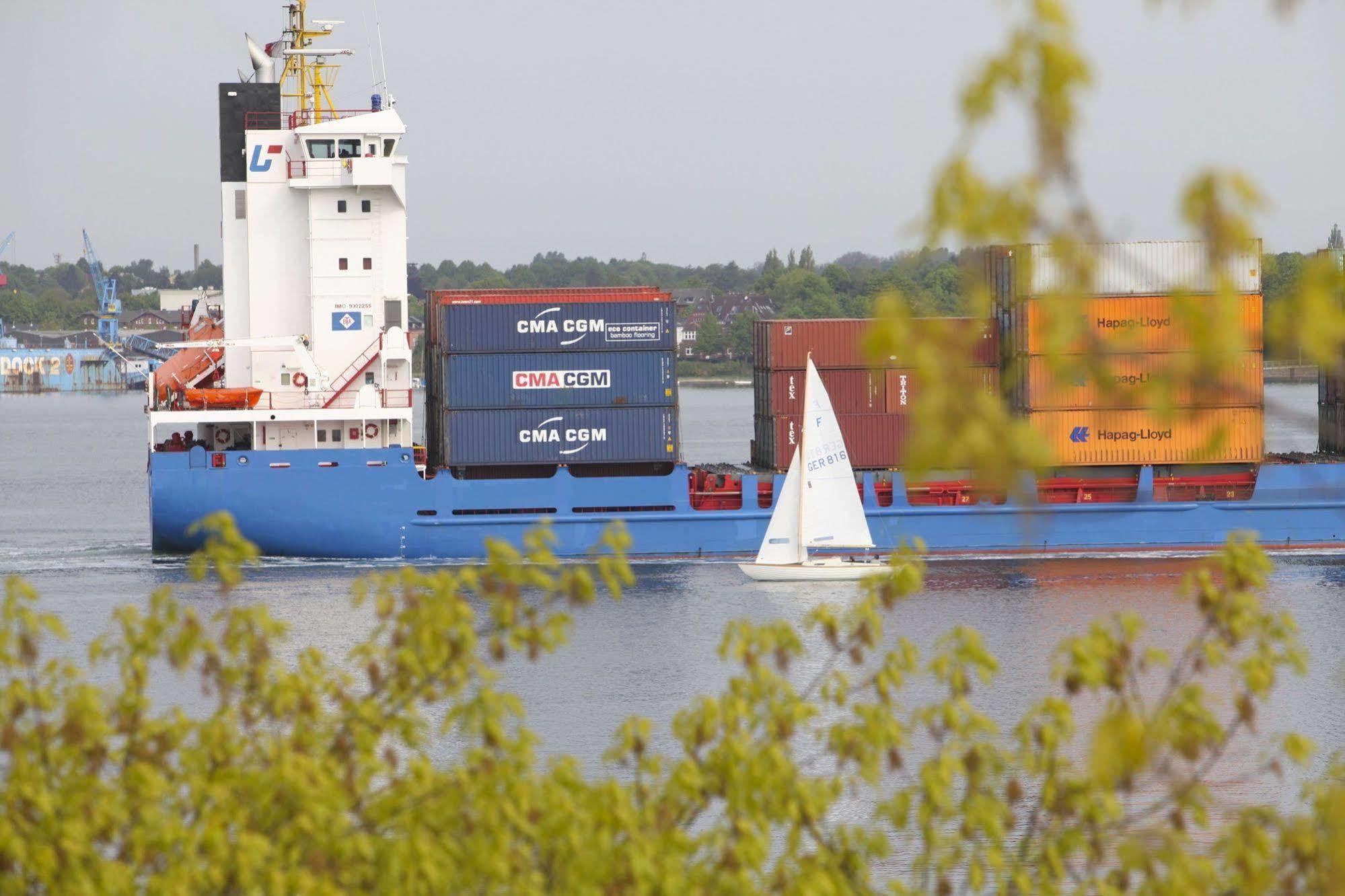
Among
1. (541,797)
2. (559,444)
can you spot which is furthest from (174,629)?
(559,444)

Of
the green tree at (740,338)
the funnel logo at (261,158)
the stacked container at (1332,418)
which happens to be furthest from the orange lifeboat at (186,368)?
the green tree at (740,338)

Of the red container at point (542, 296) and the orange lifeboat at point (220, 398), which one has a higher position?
the red container at point (542, 296)

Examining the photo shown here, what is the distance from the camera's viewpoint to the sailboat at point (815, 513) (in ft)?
91.9

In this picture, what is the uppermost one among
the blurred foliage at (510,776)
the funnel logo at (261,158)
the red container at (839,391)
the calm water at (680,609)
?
the funnel logo at (261,158)

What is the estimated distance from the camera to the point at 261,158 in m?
31.5

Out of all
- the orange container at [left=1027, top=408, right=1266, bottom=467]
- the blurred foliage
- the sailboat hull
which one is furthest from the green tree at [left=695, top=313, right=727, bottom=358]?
A: the blurred foliage

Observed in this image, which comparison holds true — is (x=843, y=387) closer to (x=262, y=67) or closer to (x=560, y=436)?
(x=560, y=436)

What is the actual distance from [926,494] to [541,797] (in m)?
25.6

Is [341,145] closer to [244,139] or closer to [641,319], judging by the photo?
[244,139]

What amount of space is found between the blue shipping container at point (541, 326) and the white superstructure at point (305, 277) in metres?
1.22

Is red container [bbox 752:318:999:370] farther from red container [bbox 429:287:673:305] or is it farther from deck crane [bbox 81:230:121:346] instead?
deck crane [bbox 81:230:121:346]

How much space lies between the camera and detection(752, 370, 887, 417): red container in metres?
31.4

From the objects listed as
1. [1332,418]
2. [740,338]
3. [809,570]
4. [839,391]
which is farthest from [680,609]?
Result: [740,338]

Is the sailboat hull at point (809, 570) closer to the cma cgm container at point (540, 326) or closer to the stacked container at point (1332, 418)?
the cma cgm container at point (540, 326)
